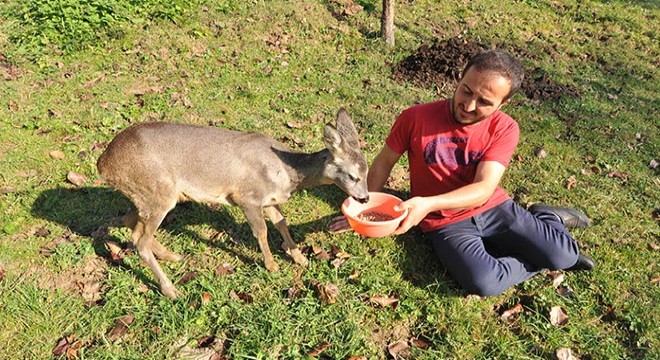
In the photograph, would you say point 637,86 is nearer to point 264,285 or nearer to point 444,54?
point 444,54

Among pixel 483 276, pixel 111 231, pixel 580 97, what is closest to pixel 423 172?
pixel 483 276

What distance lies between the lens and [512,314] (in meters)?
4.12

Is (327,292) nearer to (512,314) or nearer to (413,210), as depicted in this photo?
(413,210)

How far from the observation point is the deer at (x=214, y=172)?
4125 millimetres

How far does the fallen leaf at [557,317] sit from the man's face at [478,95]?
5.88 ft

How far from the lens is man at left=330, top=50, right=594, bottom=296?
12.9 ft

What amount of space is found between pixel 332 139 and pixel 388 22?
5.59 meters

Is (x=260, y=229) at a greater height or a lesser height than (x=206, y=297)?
greater

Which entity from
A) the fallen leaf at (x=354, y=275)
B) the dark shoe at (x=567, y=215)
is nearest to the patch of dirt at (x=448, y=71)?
the dark shoe at (x=567, y=215)

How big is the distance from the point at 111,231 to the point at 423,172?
3.24m

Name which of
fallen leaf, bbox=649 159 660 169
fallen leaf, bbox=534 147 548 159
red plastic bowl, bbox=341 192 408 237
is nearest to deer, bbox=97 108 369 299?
red plastic bowl, bbox=341 192 408 237

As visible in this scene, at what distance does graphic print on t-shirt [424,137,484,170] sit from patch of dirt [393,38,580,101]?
13.1ft

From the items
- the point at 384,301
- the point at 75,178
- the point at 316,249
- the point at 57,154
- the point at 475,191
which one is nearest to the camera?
the point at 475,191

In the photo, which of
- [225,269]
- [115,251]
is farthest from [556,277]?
[115,251]
